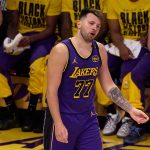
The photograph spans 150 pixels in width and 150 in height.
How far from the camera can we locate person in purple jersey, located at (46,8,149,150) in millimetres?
3773

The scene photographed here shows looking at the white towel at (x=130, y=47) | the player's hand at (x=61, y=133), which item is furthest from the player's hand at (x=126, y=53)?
the player's hand at (x=61, y=133)

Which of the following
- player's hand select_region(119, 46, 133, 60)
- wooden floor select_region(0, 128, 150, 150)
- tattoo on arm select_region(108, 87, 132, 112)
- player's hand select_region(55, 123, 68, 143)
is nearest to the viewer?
player's hand select_region(55, 123, 68, 143)

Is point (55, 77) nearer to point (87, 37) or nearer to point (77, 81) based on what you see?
point (77, 81)

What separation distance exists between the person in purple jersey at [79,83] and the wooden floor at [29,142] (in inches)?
65.1

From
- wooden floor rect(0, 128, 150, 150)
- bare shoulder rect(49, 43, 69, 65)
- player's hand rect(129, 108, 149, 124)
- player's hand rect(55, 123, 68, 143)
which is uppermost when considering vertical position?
bare shoulder rect(49, 43, 69, 65)

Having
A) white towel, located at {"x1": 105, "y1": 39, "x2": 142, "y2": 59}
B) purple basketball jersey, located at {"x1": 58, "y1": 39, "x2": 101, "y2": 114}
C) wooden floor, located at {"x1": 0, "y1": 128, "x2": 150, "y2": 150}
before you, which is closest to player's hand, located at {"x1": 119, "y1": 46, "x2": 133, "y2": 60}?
white towel, located at {"x1": 105, "y1": 39, "x2": 142, "y2": 59}

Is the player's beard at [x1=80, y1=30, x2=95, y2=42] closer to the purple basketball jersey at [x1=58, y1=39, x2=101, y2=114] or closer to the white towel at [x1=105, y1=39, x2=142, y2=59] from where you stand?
the purple basketball jersey at [x1=58, y1=39, x2=101, y2=114]

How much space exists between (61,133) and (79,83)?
44cm

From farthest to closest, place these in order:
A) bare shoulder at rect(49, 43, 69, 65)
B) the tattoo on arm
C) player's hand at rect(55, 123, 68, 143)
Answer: the tattoo on arm → bare shoulder at rect(49, 43, 69, 65) → player's hand at rect(55, 123, 68, 143)

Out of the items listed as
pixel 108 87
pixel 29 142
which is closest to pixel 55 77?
pixel 108 87

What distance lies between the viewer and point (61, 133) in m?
3.62

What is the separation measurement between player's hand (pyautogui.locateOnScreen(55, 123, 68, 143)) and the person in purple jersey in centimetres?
8

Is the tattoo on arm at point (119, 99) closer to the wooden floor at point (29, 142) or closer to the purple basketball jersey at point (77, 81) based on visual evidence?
the purple basketball jersey at point (77, 81)

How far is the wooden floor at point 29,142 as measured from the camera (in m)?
5.52
